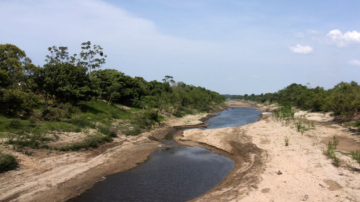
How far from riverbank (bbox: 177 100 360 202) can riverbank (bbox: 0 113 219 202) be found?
8751 millimetres

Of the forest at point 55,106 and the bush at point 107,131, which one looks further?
the bush at point 107,131

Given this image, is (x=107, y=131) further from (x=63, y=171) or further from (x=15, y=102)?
(x=63, y=171)

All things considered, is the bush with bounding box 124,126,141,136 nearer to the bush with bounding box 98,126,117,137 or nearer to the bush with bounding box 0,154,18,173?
the bush with bounding box 98,126,117,137

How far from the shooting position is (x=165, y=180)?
17.3 meters

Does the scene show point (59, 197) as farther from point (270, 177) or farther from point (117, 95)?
point (117, 95)

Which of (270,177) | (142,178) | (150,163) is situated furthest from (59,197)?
(270,177)

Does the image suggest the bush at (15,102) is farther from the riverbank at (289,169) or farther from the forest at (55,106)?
the riverbank at (289,169)

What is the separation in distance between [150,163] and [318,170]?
47.4 ft

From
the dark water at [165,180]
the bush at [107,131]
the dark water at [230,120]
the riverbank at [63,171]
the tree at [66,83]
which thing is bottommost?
the dark water at [165,180]

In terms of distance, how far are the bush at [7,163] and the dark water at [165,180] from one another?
545 cm

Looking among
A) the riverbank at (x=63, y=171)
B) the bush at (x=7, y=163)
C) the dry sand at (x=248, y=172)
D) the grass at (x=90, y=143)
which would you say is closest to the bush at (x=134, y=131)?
the dry sand at (x=248, y=172)

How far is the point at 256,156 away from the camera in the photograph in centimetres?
2248

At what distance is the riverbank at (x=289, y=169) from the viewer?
13.2m

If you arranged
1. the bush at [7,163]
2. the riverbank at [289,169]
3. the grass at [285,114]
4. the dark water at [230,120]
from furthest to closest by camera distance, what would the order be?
the dark water at [230,120]
the grass at [285,114]
the bush at [7,163]
the riverbank at [289,169]
